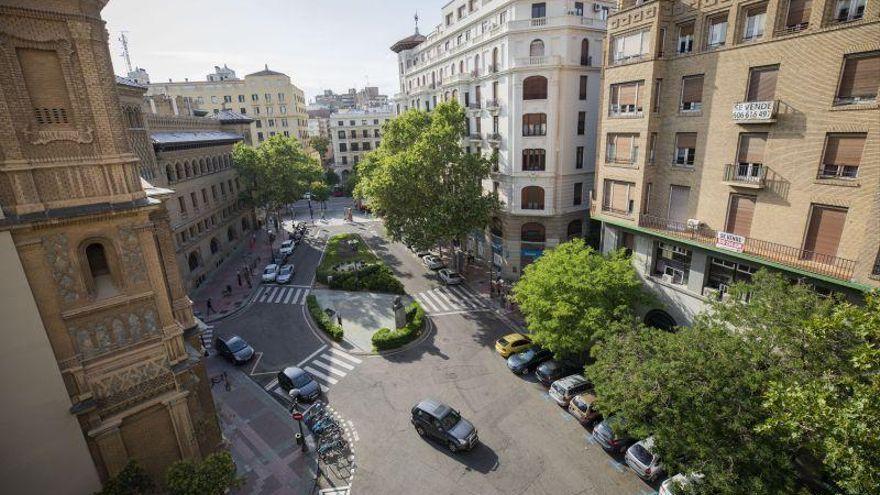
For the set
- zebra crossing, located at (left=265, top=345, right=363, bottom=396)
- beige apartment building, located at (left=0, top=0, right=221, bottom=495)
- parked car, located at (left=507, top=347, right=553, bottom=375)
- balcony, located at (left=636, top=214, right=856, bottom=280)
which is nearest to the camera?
beige apartment building, located at (left=0, top=0, right=221, bottom=495)

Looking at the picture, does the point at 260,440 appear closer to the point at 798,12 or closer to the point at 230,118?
the point at 798,12

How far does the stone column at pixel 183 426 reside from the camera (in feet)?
55.2

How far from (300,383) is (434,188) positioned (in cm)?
1974

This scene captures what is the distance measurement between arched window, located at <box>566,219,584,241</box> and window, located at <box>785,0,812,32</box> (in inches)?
839

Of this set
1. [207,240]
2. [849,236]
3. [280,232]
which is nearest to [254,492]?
[849,236]

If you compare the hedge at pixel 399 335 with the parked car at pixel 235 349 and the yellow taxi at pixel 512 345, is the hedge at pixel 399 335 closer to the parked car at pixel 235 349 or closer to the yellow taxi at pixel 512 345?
the yellow taxi at pixel 512 345

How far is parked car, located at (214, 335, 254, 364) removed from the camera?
94.3ft

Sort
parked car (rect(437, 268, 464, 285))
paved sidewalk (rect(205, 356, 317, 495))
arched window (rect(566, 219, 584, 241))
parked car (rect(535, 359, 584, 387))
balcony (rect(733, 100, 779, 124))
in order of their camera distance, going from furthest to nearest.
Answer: parked car (rect(437, 268, 464, 285))
arched window (rect(566, 219, 584, 241))
parked car (rect(535, 359, 584, 387))
balcony (rect(733, 100, 779, 124))
paved sidewalk (rect(205, 356, 317, 495))

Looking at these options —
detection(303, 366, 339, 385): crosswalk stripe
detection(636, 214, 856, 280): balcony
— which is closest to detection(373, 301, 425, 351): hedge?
detection(303, 366, 339, 385): crosswalk stripe

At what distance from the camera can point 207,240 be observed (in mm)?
47406

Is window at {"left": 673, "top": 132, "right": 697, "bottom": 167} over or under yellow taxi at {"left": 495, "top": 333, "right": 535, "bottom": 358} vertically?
over

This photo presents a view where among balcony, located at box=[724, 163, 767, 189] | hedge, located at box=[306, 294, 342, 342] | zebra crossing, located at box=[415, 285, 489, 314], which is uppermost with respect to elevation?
balcony, located at box=[724, 163, 767, 189]

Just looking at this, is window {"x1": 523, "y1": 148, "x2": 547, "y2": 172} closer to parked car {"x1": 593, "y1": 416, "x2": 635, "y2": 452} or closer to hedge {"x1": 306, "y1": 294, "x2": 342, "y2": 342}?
hedge {"x1": 306, "y1": 294, "x2": 342, "y2": 342}

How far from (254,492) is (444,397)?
10903mm
